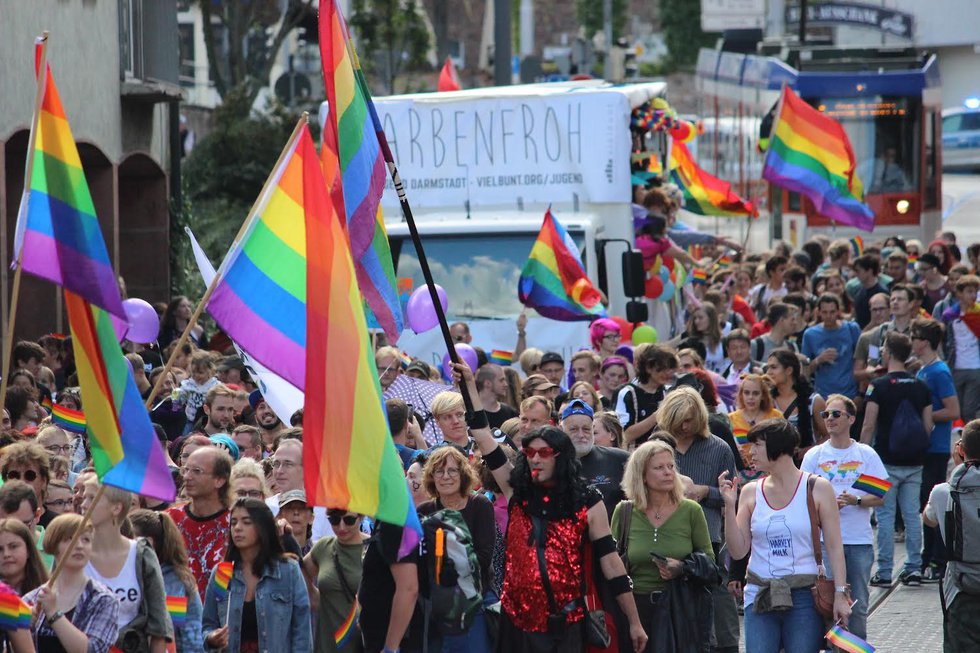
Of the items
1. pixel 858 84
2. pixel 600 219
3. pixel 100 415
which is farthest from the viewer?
pixel 858 84

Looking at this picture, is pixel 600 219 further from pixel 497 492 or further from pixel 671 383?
pixel 497 492

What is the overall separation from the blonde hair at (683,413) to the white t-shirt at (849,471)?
1.03 meters

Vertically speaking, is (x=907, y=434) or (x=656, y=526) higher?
(x=656, y=526)

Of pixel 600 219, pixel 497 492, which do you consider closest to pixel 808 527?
pixel 497 492

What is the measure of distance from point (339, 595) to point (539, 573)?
83cm

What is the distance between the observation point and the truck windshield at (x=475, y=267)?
15016 millimetres

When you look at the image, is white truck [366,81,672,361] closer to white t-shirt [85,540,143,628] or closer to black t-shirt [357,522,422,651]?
black t-shirt [357,522,422,651]

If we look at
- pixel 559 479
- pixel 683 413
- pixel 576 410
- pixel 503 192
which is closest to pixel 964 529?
pixel 683 413

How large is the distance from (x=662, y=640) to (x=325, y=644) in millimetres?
1497

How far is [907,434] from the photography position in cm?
1224

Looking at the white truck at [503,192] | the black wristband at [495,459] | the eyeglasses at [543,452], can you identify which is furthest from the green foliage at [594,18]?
the eyeglasses at [543,452]

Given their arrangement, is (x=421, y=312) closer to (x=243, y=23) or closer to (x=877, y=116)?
(x=877, y=116)

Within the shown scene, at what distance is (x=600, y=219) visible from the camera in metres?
15.6

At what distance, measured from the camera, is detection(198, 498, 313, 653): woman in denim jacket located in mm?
7160
